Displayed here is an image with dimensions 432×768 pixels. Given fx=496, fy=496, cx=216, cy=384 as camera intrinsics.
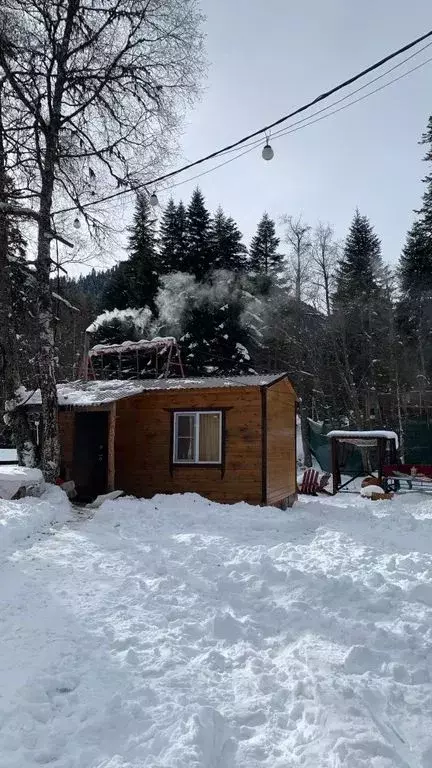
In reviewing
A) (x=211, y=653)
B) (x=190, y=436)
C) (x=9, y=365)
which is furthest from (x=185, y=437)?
(x=211, y=653)

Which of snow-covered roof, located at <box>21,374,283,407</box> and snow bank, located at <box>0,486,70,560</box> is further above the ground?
snow-covered roof, located at <box>21,374,283,407</box>

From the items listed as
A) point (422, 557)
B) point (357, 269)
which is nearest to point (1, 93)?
point (422, 557)

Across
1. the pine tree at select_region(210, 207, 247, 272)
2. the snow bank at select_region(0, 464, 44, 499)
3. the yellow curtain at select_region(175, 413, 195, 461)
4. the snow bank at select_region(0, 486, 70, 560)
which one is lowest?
the snow bank at select_region(0, 486, 70, 560)

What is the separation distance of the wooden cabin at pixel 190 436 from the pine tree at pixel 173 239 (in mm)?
15942

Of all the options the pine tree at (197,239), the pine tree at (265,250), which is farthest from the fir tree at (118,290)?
the pine tree at (265,250)

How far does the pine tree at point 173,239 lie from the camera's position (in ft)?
90.3

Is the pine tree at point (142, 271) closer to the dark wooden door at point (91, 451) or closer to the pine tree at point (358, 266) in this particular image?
the pine tree at point (358, 266)

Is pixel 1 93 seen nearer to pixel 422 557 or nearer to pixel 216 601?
pixel 216 601

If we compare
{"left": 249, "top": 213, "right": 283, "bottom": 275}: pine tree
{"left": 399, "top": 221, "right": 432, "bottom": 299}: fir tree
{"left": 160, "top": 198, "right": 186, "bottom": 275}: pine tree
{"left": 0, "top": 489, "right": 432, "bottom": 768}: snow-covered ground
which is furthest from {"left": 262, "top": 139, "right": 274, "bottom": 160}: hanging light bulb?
{"left": 249, "top": 213, "right": 283, "bottom": 275}: pine tree

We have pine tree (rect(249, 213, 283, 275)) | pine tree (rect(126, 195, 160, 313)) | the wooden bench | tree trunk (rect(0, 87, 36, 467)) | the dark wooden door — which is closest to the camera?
tree trunk (rect(0, 87, 36, 467))

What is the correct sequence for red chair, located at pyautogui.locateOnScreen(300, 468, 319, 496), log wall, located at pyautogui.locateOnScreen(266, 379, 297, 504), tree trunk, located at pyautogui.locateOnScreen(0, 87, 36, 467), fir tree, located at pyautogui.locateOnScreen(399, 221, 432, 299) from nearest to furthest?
tree trunk, located at pyautogui.locateOnScreen(0, 87, 36, 467)
log wall, located at pyautogui.locateOnScreen(266, 379, 297, 504)
red chair, located at pyautogui.locateOnScreen(300, 468, 319, 496)
fir tree, located at pyautogui.locateOnScreen(399, 221, 432, 299)

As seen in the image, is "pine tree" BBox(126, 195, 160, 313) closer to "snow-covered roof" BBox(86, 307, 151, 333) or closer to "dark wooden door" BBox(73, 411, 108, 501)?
"snow-covered roof" BBox(86, 307, 151, 333)

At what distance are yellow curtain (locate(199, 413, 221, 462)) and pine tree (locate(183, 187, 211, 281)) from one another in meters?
16.6

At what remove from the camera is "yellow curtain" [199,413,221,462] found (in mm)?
11508
